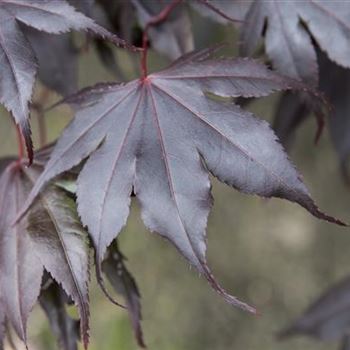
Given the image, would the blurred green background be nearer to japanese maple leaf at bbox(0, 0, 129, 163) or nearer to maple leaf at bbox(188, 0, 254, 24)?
maple leaf at bbox(188, 0, 254, 24)

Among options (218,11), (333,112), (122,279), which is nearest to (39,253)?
(122,279)

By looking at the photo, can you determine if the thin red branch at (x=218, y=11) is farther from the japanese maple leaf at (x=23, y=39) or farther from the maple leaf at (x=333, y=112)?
the maple leaf at (x=333, y=112)

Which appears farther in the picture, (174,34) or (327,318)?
(327,318)

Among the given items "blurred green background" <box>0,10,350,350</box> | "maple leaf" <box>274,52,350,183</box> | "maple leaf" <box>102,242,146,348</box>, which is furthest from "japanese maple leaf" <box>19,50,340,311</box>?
"blurred green background" <box>0,10,350,350</box>

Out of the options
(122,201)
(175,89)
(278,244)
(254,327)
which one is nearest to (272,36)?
(175,89)

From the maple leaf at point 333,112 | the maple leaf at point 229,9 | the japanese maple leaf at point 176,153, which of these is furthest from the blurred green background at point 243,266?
the japanese maple leaf at point 176,153

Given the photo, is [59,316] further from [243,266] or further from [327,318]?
[243,266]
